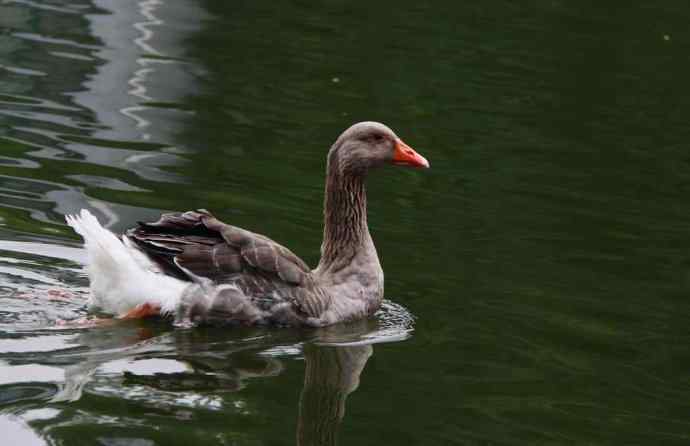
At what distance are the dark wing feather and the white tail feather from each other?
0.11 metres

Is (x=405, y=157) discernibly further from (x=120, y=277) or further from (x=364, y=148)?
(x=120, y=277)

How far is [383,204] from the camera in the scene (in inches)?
535

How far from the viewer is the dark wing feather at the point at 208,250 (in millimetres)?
9914

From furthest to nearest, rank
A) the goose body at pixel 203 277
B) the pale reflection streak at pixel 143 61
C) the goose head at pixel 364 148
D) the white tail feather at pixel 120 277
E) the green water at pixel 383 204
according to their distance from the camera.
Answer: the pale reflection streak at pixel 143 61, the goose head at pixel 364 148, the goose body at pixel 203 277, the white tail feather at pixel 120 277, the green water at pixel 383 204

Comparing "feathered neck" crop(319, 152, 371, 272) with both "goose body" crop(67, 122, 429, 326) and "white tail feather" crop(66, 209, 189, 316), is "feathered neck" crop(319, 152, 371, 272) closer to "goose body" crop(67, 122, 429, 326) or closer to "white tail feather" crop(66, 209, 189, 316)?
"goose body" crop(67, 122, 429, 326)

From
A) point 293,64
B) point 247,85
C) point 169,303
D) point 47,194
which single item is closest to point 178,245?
point 169,303

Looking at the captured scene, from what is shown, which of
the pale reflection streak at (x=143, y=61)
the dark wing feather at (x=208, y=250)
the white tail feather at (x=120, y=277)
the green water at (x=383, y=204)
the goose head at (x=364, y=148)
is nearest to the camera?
the green water at (x=383, y=204)

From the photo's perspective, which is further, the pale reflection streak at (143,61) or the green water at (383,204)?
the pale reflection streak at (143,61)

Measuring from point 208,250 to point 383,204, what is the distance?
3.86 m

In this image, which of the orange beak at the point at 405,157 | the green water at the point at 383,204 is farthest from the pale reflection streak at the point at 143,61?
the orange beak at the point at 405,157

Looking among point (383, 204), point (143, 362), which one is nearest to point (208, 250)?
point (143, 362)

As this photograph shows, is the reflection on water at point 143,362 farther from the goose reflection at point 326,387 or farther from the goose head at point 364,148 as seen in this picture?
the goose head at point 364,148

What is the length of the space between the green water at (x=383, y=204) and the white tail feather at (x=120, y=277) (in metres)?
0.19

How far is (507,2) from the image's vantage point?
2361cm
